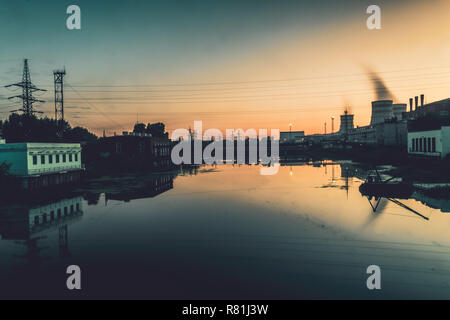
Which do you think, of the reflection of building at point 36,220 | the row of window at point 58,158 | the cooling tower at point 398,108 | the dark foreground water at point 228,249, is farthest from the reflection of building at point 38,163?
the cooling tower at point 398,108

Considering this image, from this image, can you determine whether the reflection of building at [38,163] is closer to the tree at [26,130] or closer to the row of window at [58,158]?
the row of window at [58,158]

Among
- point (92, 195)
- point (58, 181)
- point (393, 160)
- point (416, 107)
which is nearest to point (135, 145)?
point (58, 181)

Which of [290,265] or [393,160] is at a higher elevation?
[393,160]

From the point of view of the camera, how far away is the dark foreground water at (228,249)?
1061 cm

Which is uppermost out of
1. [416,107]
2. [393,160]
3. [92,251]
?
[416,107]

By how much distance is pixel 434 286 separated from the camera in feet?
34.1

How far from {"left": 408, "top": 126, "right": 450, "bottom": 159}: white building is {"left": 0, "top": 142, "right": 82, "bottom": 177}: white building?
172ft

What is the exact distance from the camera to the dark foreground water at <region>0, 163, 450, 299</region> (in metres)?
10.6

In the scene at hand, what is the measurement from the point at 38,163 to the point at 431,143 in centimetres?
5443

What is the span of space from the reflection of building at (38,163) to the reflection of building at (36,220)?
9492 millimetres

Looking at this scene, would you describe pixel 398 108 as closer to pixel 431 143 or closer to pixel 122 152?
pixel 431 143

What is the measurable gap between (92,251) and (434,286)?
1535 cm

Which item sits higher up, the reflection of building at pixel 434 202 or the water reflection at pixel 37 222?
the reflection of building at pixel 434 202
